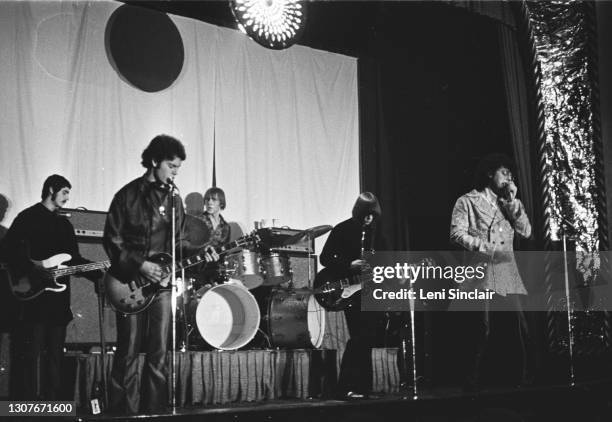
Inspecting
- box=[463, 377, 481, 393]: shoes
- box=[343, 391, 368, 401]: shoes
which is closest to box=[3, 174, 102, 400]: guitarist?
box=[343, 391, 368, 401]: shoes

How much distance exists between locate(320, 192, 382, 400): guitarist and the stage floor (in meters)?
0.26

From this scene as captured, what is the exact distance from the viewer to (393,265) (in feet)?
21.5

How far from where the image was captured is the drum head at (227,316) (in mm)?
5430

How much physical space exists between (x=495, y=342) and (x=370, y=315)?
6.63 ft

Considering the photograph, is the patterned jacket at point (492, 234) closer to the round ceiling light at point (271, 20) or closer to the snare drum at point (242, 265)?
the snare drum at point (242, 265)

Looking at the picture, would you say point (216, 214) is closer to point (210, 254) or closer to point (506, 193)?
point (210, 254)

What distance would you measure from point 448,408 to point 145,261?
2.30 metres

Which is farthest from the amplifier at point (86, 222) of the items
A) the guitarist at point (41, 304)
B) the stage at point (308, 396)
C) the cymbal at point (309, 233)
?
the cymbal at point (309, 233)

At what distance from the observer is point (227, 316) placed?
5566mm

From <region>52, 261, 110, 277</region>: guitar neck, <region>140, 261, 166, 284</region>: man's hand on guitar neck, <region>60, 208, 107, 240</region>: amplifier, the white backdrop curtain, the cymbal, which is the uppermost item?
the white backdrop curtain

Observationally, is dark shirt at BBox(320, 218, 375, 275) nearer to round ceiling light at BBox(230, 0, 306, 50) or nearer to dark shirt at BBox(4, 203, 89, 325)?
round ceiling light at BBox(230, 0, 306, 50)

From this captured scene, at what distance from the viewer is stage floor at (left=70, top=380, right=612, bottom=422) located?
439 centimetres

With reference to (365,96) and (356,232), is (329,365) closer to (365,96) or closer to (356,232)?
(356,232)

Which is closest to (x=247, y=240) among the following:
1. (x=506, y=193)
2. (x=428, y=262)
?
(x=506, y=193)
